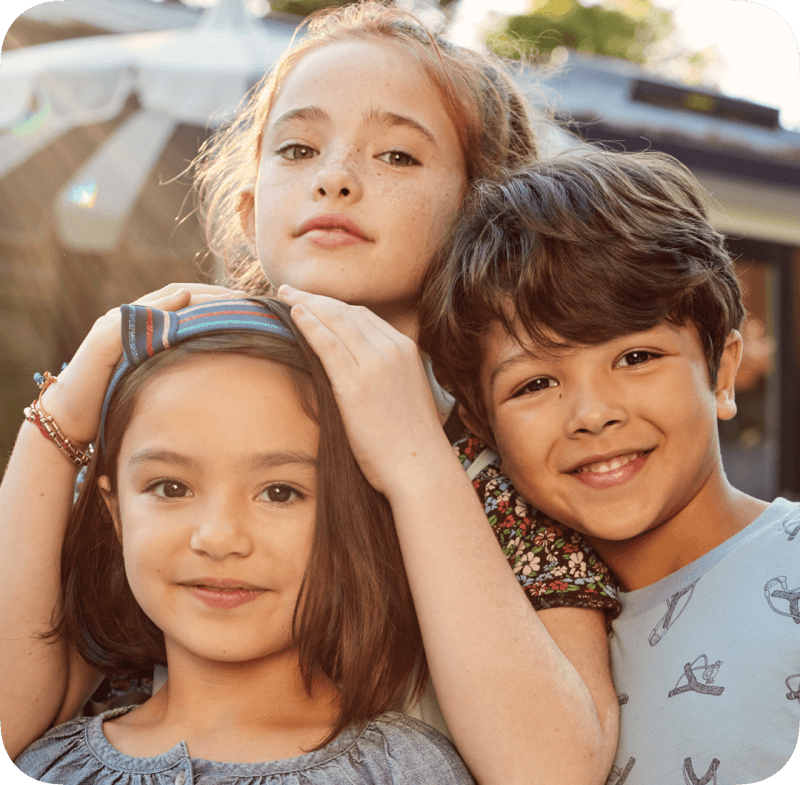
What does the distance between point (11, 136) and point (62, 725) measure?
3.39 metres

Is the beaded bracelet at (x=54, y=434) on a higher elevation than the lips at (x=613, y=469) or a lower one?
lower

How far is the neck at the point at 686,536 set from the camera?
58.5 inches

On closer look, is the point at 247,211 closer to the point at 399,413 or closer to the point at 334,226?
the point at 334,226

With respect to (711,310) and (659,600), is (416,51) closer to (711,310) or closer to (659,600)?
(711,310)

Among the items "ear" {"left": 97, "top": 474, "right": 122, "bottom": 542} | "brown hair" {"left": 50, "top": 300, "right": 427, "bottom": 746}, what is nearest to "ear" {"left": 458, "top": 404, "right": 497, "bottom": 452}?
"brown hair" {"left": 50, "top": 300, "right": 427, "bottom": 746}

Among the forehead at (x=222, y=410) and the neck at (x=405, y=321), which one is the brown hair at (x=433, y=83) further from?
the forehead at (x=222, y=410)

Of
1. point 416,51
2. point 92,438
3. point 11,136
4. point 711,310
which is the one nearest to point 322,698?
point 92,438

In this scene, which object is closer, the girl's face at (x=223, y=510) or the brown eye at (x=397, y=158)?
the girl's face at (x=223, y=510)

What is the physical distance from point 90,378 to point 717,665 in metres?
1.18

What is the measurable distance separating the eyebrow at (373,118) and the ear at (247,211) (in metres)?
0.35

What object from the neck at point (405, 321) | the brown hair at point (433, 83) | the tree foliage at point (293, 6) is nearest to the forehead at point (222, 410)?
the neck at point (405, 321)

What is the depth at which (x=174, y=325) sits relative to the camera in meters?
1.33

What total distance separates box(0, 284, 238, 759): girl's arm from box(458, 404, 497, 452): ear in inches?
24.0

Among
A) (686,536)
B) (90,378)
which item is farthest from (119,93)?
(686,536)
